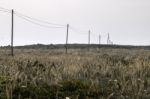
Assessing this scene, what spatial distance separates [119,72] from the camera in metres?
13.2

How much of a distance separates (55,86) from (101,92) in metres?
1.14

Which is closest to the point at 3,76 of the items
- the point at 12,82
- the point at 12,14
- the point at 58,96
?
the point at 12,82

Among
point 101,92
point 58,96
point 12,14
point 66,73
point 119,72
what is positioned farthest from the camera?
point 12,14

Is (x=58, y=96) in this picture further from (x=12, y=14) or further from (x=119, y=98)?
(x=12, y=14)

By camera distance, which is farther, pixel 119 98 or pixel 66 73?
pixel 66 73

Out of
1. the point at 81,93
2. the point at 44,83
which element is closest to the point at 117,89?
the point at 81,93

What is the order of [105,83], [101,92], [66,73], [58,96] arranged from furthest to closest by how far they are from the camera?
1. [66,73]
2. [105,83]
3. [101,92]
4. [58,96]

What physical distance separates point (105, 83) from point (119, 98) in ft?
6.94

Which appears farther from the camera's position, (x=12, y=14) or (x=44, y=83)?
(x=12, y=14)

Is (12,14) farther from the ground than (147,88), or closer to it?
farther from the ground

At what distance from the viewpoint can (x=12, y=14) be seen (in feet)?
149

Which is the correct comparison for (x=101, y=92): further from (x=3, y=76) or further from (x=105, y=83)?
(x=3, y=76)

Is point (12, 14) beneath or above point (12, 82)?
above

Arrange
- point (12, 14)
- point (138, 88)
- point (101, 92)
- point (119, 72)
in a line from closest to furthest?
1. point (101, 92)
2. point (138, 88)
3. point (119, 72)
4. point (12, 14)
